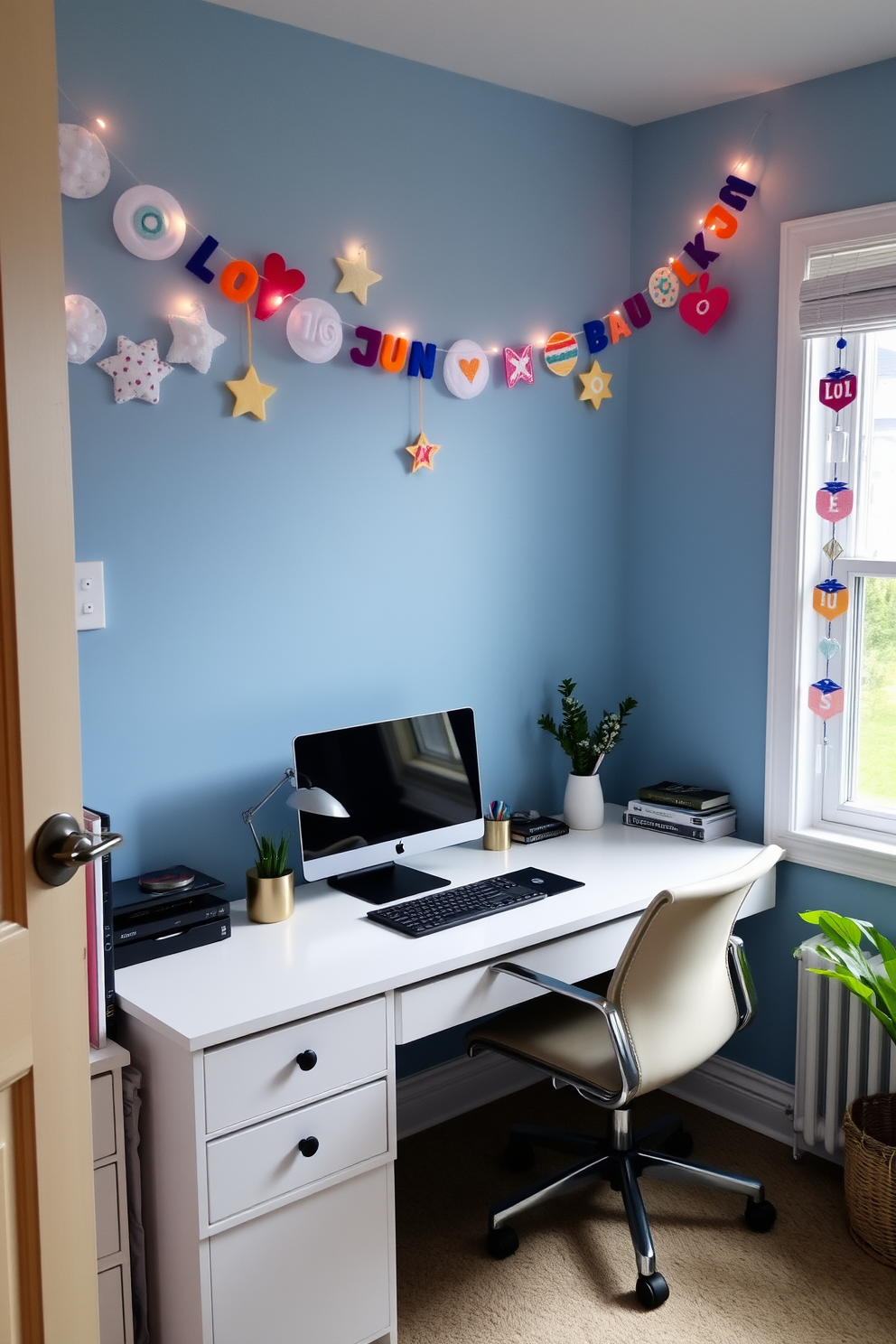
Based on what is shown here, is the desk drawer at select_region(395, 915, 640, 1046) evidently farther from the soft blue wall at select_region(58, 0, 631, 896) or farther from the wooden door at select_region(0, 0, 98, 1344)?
the wooden door at select_region(0, 0, 98, 1344)

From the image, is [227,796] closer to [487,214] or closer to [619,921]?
[619,921]

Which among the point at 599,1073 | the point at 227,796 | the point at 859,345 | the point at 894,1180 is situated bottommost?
the point at 894,1180

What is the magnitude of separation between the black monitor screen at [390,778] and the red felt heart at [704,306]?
3.84 ft

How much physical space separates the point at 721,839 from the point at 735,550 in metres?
0.74

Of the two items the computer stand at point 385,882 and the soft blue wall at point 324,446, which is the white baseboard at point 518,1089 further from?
the soft blue wall at point 324,446

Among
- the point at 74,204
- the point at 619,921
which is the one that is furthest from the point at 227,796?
the point at 74,204

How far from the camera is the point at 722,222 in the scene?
9.62 feet

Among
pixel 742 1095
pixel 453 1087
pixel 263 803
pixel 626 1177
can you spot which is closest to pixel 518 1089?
pixel 453 1087

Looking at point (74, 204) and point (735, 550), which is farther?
point (735, 550)

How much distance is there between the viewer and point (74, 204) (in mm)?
2211

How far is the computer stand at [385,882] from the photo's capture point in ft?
8.27

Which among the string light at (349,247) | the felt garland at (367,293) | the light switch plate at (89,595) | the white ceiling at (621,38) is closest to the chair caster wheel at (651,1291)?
the light switch plate at (89,595)

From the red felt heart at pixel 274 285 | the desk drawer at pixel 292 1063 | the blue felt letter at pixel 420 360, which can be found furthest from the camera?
the blue felt letter at pixel 420 360

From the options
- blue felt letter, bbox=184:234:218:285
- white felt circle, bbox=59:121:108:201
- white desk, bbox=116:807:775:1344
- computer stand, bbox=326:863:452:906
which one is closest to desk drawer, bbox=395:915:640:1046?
white desk, bbox=116:807:775:1344
